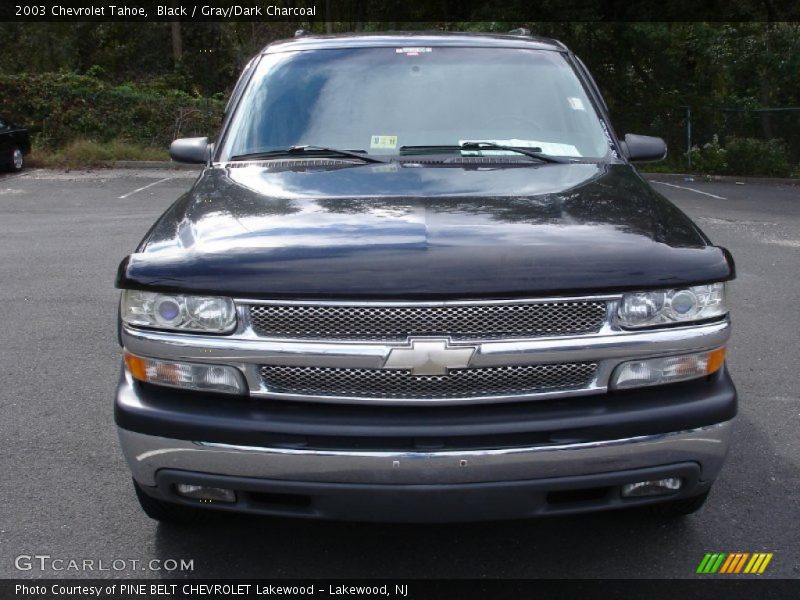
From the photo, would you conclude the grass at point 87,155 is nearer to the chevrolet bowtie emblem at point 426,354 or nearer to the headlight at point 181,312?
the headlight at point 181,312

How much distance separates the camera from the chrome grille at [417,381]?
278 centimetres

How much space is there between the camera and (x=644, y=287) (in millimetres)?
2811

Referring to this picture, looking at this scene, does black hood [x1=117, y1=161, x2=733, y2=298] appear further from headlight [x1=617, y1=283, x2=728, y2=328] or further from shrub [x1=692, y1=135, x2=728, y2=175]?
shrub [x1=692, y1=135, x2=728, y2=175]

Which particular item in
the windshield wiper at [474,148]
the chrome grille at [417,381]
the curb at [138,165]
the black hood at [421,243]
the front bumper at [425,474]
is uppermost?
the windshield wiper at [474,148]

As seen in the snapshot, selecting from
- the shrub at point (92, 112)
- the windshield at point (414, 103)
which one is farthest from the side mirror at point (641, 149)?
the shrub at point (92, 112)

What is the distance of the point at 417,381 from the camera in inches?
109

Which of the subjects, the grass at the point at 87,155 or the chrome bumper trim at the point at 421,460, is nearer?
the chrome bumper trim at the point at 421,460

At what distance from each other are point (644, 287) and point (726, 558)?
122 cm

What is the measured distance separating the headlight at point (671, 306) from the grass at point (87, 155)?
20.3m

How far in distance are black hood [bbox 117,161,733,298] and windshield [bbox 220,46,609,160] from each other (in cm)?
62

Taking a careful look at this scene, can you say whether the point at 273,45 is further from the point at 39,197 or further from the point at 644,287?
the point at 39,197

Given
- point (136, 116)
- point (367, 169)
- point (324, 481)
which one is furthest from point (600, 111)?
point (136, 116)

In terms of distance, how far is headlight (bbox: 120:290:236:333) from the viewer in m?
2.79

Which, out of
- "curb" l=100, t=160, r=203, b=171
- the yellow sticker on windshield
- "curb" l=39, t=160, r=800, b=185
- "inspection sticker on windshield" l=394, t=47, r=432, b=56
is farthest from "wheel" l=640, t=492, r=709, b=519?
"curb" l=100, t=160, r=203, b=171
